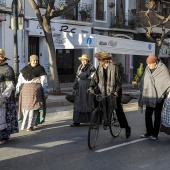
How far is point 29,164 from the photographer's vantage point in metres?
5.86

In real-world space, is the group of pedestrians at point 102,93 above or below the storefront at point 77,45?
below

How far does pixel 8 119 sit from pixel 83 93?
242cm

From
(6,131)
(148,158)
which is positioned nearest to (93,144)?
(148,158)

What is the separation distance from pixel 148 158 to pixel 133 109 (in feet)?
22.8

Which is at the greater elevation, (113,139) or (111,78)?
Result: (111,78)

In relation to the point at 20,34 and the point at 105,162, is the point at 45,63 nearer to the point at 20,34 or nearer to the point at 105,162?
the point at 20,34

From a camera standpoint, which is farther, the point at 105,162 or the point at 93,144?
the point at 93,144

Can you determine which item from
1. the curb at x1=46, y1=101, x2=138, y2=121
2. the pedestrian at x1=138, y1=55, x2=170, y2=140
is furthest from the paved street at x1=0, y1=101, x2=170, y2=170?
the curb at x1=46, y1=101, x2=138, y2=121

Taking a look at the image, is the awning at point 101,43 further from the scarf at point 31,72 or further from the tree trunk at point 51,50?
the scarf at point 31,72

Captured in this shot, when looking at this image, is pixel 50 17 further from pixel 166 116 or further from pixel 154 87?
pixel 166 116

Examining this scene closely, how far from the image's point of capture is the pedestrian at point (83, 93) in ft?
29.8

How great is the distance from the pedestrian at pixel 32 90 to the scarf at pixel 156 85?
2232mm

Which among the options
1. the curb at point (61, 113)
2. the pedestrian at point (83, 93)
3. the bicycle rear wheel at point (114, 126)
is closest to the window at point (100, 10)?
the curb at point (61, 113)

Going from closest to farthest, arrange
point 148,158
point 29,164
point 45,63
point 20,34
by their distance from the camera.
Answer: point 29,164 < point 148,158 < point 20,34 < point 45,63
